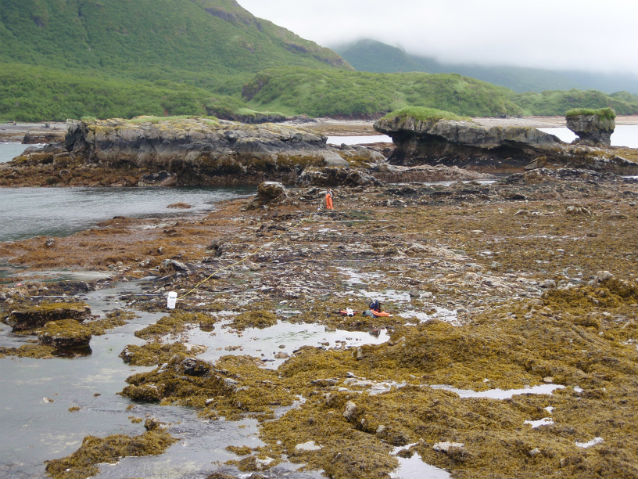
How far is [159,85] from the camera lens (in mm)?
152875

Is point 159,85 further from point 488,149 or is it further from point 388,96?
point 488,149

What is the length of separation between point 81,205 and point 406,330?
3120 centimetres

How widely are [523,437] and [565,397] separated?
1.95 meters

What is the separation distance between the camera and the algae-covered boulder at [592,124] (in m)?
61.1

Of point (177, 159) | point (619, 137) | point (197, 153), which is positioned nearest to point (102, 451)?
point (197, 153)

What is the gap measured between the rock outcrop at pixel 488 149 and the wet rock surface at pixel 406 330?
22632mm

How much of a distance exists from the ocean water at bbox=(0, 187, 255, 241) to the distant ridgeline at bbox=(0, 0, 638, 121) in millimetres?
76307

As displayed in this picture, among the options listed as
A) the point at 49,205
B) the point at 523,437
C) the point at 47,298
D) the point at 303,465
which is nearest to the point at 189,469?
the point at 303,465

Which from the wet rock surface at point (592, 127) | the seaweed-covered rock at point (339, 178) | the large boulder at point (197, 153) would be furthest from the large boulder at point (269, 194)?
the wet rock surface at point (592, 127)

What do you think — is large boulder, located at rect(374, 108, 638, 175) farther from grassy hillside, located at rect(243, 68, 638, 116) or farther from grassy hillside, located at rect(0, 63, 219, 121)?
grassy hillside, located at rect(243, 68, 638, 116)

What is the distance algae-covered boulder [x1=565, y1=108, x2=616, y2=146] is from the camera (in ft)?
200

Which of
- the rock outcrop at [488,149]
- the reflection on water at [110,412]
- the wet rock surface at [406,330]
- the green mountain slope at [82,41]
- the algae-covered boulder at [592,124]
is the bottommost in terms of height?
the reflection on water at [110,412]

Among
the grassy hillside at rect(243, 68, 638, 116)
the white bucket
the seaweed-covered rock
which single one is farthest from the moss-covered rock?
the grassy hillside at rect(243, 68, 638, 116)

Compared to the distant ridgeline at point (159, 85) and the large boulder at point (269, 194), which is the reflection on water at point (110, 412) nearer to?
the large boulder at point (269, 194)
